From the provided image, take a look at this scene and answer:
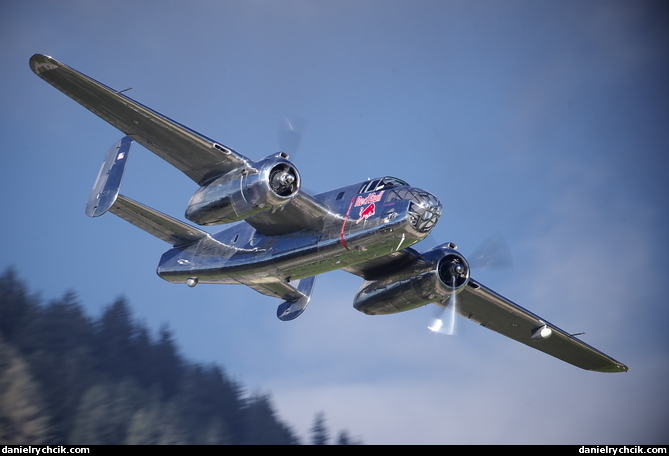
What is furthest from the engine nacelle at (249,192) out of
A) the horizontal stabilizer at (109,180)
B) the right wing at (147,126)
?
the horizontal stabilizer at (109,180)

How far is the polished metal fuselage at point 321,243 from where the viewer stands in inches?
777

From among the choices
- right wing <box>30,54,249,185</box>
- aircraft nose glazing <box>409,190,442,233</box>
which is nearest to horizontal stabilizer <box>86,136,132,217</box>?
right wing <box>30,54,249,185</box>

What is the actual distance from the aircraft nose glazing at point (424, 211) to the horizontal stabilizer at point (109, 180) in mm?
8784

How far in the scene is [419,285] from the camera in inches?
912

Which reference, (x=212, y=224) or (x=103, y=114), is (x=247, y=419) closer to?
(x=212, y=224)

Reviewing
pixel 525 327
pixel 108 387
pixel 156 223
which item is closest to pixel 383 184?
pixel 156 223

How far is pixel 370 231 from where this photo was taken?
19.9 metres

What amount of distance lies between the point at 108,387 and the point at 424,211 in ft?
58.5

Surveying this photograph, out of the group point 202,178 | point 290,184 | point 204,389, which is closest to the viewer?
point 290,184

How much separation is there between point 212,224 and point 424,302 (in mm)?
7433

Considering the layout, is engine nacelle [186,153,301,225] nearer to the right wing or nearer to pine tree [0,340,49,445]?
the right wing

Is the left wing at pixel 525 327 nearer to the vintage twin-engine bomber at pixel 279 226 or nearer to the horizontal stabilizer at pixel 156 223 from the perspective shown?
the vintage twin-engine bomber at pixel 279 226
